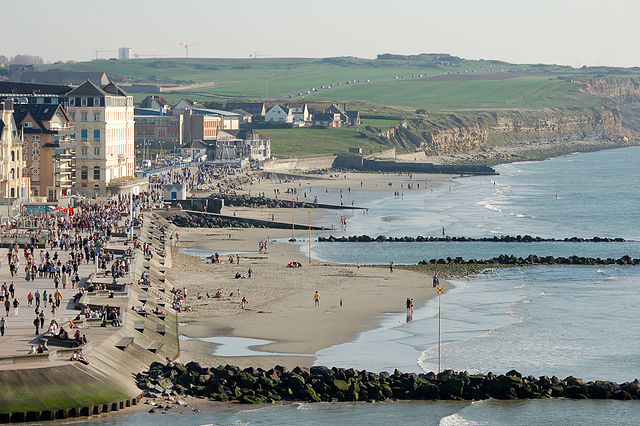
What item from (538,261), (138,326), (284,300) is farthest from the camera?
(538,261)

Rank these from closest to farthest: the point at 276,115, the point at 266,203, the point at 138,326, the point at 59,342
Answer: the point at 59,342
the point at 138,326
the point at 266,203
the point at 276,115

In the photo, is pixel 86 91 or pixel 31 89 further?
pixel 31 89

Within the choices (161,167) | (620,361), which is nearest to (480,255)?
(620,361)

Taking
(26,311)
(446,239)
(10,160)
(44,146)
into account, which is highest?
(44,146)

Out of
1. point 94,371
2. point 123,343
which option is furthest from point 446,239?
point 94,371

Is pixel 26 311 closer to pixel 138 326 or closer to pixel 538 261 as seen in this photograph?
pixel 138 326

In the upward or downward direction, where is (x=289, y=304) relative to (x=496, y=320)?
upward

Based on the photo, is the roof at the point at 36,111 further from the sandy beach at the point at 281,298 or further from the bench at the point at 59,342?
the bench at the point at 59,342

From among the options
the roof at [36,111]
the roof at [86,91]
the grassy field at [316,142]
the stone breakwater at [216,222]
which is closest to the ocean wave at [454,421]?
the stone breakwater at [216,222]
